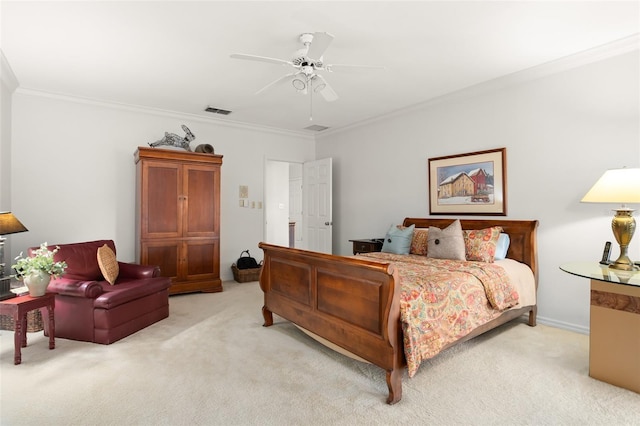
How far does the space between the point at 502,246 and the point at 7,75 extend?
551 cm

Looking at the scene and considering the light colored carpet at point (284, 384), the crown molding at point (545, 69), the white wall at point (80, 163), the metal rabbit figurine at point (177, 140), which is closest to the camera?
the light colored carpet at point (284, 384)

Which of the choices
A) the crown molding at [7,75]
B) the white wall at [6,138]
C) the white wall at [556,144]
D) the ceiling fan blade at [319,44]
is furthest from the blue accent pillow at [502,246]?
the white wall at [6,138]

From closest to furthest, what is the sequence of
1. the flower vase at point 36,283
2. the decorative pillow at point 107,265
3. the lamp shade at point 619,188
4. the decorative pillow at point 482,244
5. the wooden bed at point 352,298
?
the wooden bed at point 352,298 < the lamp shade at point 619,188 < the flower vase at point 36,283 < the decorative pillow at point 107,265 < the decorative pillow at point 482,244

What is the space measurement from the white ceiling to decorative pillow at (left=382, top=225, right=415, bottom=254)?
1725 mm

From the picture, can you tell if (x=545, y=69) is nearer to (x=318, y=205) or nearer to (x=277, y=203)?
(x=318, y=205)

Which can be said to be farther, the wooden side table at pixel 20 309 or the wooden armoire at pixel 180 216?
the wooden armoire at pixel 180 216

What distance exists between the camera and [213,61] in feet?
11.3

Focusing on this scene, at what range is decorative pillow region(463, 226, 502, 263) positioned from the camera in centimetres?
357

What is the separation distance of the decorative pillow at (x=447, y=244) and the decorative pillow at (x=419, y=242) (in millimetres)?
212

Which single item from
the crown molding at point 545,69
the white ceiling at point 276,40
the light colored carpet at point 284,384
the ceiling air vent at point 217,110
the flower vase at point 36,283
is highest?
the ceiling air vent at point 217,110

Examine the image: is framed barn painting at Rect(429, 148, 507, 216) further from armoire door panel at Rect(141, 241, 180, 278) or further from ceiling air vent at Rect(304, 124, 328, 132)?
armoire door panel at Rect(141, 241, 180, 278)

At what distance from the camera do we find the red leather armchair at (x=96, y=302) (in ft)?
10.2

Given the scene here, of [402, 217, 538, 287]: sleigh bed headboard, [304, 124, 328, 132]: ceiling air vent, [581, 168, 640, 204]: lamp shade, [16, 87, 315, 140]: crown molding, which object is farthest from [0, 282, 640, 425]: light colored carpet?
[304, 124, 328, 132]: ceiling air vent

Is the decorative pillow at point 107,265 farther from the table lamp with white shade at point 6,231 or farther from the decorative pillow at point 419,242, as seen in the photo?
the decorative pillow at point 419,242
